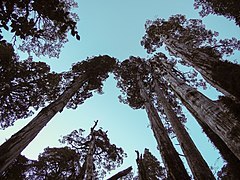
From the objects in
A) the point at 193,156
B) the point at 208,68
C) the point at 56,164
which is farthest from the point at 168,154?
the point at 56,164

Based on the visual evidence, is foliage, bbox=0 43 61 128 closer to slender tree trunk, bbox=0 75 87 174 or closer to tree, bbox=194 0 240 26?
slender tree trunk, bbox=0 75 87 174

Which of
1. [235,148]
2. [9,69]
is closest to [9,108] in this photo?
[9,69]

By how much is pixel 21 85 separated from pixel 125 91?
690 centimetres

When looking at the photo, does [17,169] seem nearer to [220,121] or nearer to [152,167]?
[152,167]

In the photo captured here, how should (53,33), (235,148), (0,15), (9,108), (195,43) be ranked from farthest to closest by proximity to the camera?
(195,43), (9,108), (53,33), (235,148), (0,15)

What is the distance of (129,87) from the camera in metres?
13.4

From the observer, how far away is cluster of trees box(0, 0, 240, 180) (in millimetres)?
3483

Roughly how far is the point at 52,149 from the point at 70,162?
1.65m

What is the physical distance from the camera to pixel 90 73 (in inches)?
468

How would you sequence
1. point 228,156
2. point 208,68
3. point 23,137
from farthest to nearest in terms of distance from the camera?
1. point 208,68
2. point 23,137
3. point 228,156

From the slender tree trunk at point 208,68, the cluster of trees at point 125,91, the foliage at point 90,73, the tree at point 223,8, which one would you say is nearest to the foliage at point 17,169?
the cluster of trees at point 125,91

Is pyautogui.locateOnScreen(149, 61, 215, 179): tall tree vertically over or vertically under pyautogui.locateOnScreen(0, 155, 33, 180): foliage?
under

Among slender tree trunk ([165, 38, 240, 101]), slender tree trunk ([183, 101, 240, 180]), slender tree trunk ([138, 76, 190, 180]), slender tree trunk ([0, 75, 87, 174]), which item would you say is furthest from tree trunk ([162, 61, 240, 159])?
slender tree trunk ([0, 75, 87, 174])

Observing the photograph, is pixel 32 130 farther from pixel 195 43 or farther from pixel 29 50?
pixel 195 43
